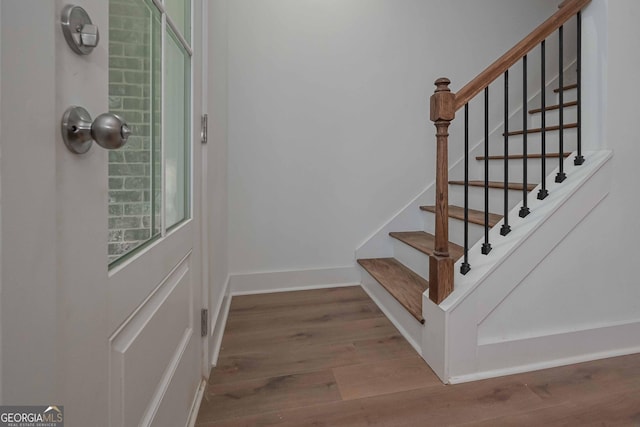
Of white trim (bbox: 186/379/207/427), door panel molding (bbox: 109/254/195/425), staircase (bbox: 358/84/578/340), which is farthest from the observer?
staircase (bbox: 358/84/578/340)

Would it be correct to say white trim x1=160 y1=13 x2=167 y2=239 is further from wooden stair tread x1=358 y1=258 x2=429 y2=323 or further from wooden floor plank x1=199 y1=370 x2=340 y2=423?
wooden stair tread x1=358 y1=258 x2=429 y2=323

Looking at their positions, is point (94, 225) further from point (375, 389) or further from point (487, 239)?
point (487, 239)

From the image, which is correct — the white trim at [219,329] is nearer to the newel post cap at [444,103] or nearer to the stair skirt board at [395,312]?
the stair skirt board at [395,312]

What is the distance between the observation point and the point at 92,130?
0.37 m

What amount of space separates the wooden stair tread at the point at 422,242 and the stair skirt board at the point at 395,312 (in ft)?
1.10

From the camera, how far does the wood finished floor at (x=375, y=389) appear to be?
3.48ft

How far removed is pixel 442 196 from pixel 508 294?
51 cm

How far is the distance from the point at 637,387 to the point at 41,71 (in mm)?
1987

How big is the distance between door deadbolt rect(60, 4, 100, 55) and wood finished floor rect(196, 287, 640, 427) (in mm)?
→ 1124

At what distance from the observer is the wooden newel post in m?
1.25

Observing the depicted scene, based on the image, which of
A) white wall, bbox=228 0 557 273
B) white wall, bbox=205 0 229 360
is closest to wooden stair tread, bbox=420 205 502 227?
white wall, bbox=228 0 557 273

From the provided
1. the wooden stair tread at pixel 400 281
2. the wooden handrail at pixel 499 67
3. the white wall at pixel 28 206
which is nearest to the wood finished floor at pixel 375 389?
the wooden stair tread at pixel 400 281

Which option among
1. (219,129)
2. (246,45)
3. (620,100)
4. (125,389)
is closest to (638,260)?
(620,100)

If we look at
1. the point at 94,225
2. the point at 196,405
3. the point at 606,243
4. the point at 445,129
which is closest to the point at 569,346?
the point at 606,243
